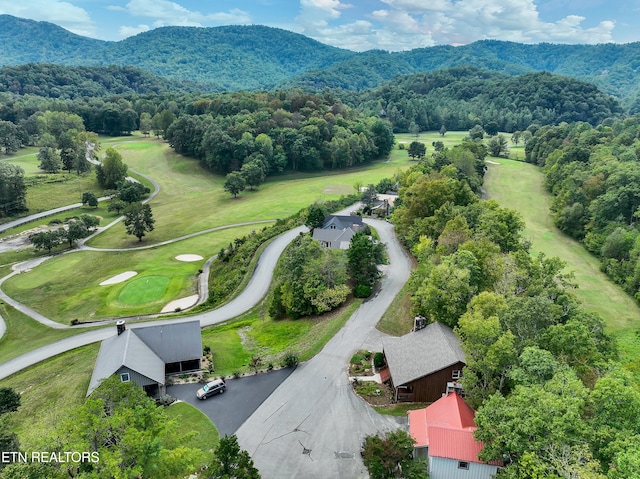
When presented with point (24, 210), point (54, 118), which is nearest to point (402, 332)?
point (24, 210)

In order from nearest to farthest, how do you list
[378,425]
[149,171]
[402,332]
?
[378,425] → [402,332] → [149,171]

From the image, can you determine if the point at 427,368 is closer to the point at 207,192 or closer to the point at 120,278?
the point at 120,278

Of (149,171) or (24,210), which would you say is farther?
(149,171)

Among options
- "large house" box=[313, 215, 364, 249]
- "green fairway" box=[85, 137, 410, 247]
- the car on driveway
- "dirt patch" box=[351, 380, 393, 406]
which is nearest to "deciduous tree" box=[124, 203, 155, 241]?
"green fairway" box=[85, 137, 410, 247]

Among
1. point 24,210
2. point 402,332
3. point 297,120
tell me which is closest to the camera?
point 402,332

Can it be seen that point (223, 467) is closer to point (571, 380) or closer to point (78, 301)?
point (571, 380)

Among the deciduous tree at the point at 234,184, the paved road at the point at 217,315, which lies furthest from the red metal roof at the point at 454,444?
the deciduous tree at the point at 234,184

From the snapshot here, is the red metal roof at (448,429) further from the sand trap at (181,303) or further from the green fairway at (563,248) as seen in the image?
the sand trap at (181,303)
